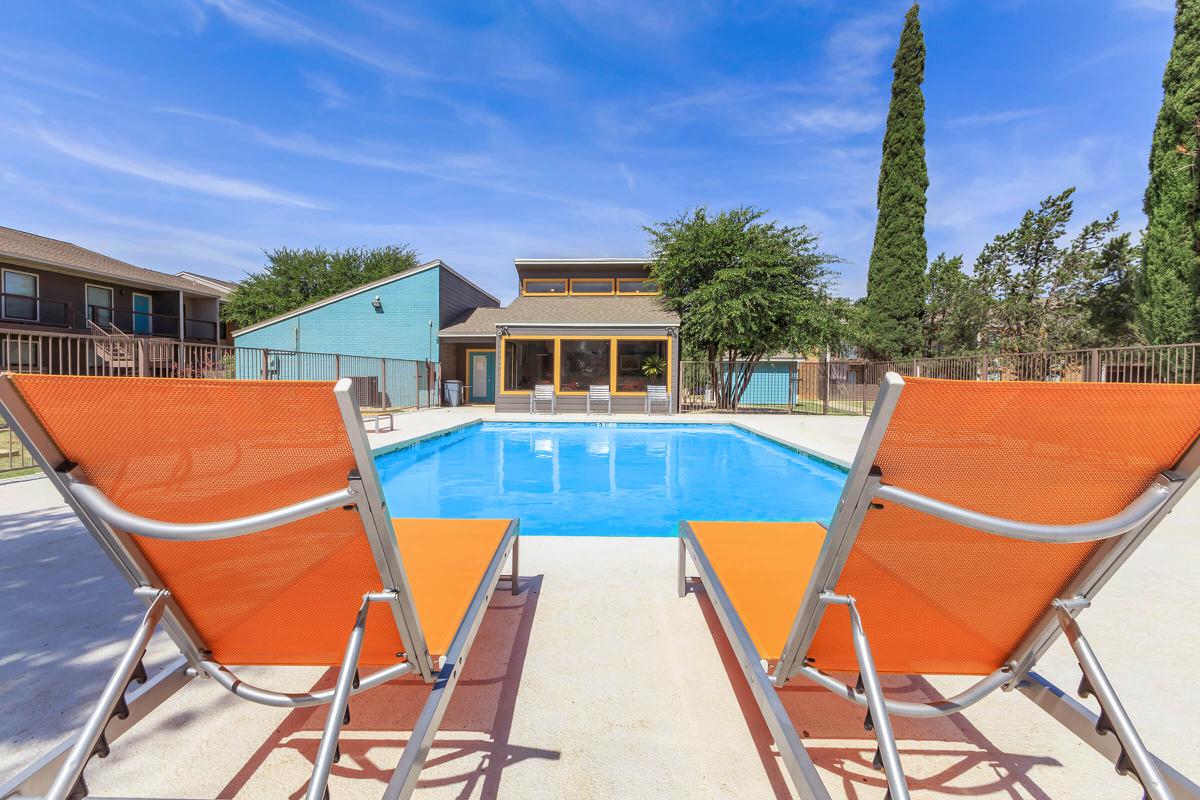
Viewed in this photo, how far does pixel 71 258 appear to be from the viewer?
649 inches

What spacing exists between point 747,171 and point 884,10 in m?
5.79

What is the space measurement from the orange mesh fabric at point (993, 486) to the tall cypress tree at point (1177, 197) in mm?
15989

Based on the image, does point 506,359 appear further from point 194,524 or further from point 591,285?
point 194,524

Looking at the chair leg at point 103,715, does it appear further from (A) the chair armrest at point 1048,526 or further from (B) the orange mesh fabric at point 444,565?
(A) the chair armrest at point 1048,526

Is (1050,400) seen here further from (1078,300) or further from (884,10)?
(1078,300)

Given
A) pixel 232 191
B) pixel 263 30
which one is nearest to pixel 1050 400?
pixel 263 30

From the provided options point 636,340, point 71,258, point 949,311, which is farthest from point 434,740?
point 949,311

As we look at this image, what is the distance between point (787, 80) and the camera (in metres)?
16.9


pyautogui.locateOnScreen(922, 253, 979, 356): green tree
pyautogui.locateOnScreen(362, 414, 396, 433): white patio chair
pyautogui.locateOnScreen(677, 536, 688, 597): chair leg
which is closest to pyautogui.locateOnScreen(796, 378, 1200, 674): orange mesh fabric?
pyautogui.locateOnScreen(677, 536, 688, 597): chair leg

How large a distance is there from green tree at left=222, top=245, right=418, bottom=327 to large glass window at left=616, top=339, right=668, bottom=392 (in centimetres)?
1840

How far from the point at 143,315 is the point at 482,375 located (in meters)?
13.0

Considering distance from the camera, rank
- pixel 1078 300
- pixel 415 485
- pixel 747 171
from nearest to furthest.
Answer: pixel 415 485, pixel 747 171, pixel 1078 300

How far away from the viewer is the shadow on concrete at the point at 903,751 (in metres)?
1.44

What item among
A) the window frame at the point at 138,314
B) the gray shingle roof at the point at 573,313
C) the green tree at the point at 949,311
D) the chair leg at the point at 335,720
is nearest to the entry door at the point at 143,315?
the window frame at the point at 138,314
